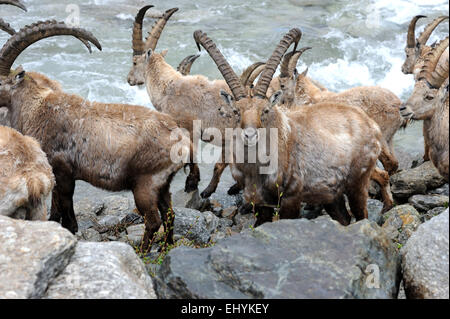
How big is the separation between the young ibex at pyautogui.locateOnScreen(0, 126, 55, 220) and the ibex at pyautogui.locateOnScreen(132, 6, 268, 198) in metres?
3.71

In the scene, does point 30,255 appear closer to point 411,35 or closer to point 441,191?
point 441,191

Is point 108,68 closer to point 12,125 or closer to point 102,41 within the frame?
point 102,41

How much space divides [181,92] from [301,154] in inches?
140

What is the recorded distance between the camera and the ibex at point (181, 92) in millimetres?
9398

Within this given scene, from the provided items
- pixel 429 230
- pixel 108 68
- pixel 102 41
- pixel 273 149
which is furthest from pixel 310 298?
pixel 102 41

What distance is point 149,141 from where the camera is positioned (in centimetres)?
666

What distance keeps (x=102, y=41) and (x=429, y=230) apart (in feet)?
49.8

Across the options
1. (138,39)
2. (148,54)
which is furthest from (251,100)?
(138,39)

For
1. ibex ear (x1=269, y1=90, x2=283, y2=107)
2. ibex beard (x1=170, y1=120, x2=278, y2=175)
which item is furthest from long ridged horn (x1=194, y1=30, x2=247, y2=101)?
ibex beard (x1=170, y1=120, x2=278, y2=175)

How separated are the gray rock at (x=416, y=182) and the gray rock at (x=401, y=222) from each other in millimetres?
689

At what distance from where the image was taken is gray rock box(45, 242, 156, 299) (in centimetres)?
414

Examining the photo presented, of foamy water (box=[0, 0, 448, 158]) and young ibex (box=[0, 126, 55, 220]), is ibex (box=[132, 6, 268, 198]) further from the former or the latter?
foamy water (box=[0, 0, 448, 158])

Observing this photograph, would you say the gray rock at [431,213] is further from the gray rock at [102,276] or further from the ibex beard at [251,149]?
the gray rock at [102,276]
